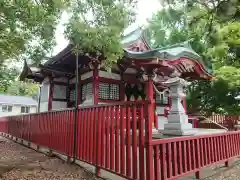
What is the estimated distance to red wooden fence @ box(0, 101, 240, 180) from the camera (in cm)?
344

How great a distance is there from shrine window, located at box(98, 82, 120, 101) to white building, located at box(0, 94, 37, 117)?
2637 cm

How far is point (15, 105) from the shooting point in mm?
31656

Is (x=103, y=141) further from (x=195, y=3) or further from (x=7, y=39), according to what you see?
(x=7, y=39)

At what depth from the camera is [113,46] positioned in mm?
5195

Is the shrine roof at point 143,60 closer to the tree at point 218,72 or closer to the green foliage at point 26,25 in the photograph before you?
the tree at point 218,72

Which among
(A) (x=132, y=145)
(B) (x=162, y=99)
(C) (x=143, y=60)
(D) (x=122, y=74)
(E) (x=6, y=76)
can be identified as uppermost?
(C) (x=143, y=60)

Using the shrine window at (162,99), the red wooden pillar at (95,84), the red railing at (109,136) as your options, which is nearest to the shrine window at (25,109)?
the shrine window at (162,99)

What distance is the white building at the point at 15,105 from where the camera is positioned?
30766 mm

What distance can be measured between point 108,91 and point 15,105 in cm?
2676

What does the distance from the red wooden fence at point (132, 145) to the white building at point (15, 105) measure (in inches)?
1134

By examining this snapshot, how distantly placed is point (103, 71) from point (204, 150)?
584 centimetres

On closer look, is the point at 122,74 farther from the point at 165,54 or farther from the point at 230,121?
the point at 230,121

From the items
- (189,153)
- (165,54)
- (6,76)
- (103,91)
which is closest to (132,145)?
(189,153)

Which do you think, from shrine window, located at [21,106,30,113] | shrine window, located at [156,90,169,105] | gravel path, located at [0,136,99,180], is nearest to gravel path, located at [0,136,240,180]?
gravel path, located at [0,136,99,180]
